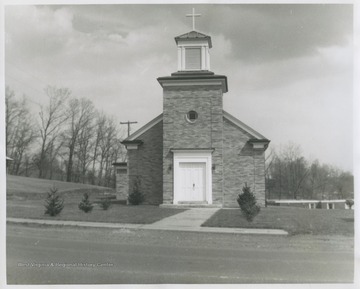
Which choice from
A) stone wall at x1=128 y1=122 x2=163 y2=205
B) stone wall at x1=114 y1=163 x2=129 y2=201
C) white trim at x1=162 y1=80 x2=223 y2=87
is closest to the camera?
white trim at x1=162 y1=80 x2=223 y2=87

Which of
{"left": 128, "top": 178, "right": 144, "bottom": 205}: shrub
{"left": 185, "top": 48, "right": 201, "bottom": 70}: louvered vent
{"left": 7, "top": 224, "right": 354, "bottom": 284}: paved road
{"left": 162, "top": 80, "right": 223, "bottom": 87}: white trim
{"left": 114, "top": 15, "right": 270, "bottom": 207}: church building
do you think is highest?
{"left": 185, "top": 48, "right": 201, "bottom": 70}: louvered vent

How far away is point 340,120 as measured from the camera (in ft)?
40.1

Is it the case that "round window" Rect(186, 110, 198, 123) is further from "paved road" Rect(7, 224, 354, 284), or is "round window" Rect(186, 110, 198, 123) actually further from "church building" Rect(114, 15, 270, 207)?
"paved road" Rect(7, 224, 354, 284)

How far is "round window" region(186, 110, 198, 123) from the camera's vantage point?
21562mm

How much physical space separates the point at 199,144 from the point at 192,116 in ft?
5.10

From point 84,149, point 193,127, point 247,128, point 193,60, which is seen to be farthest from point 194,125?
point 84,149

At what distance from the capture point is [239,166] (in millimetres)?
22141

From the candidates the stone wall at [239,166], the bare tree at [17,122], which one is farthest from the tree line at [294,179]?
the bare tree at [17,122]

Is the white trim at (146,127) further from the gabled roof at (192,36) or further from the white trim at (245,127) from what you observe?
the gabled roof at (192,36)

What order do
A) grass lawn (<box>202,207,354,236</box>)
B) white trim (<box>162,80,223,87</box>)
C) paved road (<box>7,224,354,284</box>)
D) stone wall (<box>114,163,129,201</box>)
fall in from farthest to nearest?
1. stone wall (<box>114,163,129,201</box>)
2. white trim (<box>162,80,223,87</box>)
3. grass lawn (<box>202,207,354,236</box>)
4. paved road (<box>7,224,354,284</box>)

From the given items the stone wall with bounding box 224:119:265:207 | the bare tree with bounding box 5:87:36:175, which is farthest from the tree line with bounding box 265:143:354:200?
the bare tree with bounding box 5:87:36:175

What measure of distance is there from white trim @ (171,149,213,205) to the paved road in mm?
9142

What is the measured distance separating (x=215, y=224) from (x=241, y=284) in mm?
5953

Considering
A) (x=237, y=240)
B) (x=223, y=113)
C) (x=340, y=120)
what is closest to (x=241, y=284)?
(x=237, y=240)
